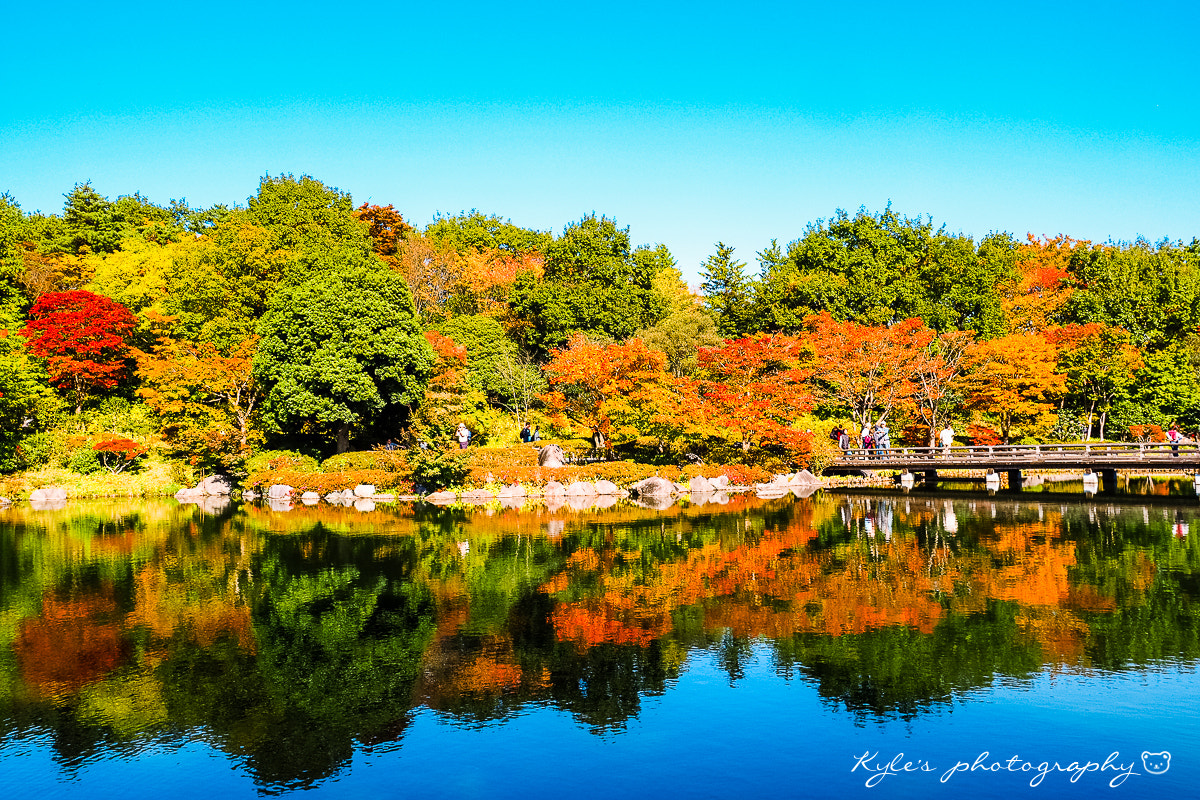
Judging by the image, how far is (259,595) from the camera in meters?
14.0

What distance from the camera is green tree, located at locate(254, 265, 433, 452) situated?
3092cm

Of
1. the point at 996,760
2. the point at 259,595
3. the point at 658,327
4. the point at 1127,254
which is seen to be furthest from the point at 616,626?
the point at 1127,254

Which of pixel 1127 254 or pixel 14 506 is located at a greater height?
pixel 1127 254

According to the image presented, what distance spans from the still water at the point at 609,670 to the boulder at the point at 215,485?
13974 millimetres

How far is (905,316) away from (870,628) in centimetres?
3295

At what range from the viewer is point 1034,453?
1227 inches

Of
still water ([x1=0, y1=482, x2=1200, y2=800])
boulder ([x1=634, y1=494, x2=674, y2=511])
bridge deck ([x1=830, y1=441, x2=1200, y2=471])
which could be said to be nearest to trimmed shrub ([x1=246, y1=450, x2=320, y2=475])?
boulder ([x1=634, y1=494, x2=674, y2=511])

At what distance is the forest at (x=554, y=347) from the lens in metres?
32.2

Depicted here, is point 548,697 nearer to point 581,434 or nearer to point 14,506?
point 581,434

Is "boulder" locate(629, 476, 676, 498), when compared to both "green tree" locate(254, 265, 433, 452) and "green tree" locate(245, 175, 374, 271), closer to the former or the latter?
"green tree" locate(254, 265, 433, 452)

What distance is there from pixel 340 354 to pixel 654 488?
12.3m

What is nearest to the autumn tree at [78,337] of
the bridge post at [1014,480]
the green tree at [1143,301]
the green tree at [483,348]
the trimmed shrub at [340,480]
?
the trimmed shrub at [340,480]

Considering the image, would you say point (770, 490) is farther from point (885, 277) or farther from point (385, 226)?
point (385, 226)

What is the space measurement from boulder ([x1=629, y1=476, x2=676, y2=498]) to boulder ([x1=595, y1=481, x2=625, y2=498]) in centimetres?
63
